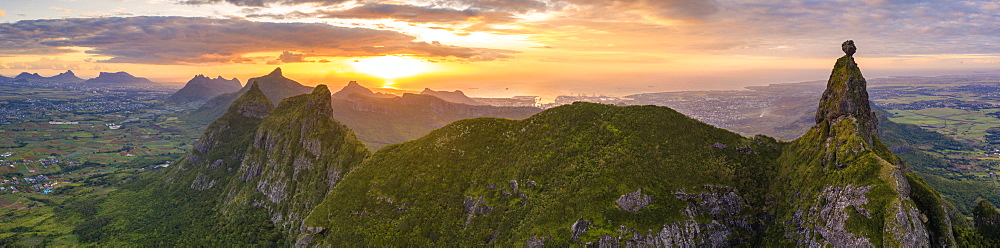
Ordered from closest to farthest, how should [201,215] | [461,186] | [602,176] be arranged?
[602,176] < [461,186] < [201,215]

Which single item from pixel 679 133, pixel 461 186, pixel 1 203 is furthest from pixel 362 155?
pixel 1 203

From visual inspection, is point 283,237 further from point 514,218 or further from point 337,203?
point 514,218

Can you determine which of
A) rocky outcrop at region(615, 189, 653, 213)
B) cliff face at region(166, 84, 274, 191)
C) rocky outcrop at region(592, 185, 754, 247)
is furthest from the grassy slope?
cliff face at region(166, 84, 274, 191)

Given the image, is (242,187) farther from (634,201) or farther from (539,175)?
(634,201)

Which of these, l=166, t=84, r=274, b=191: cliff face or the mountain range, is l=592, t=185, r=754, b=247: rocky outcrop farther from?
l=166, t=84, r=274, b=191: cliff face

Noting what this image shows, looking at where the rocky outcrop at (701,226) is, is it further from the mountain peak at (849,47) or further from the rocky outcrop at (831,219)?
the mountain peak at (849,47)
